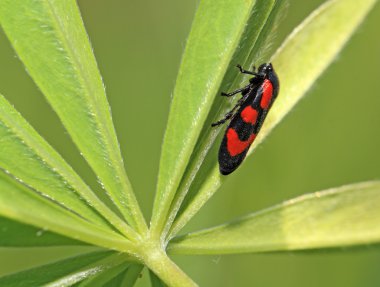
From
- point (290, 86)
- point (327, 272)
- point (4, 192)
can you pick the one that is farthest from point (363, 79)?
point (4, 192)

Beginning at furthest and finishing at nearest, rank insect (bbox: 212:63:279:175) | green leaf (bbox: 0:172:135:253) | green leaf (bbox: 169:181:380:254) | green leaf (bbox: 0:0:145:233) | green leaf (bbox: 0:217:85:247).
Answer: insect (bbox: 212:63:279:175) → green leaf (bbox: 0:0:145:233) → green leaf (bbox: 169:181:380:254) → green leaf (bbox: 0:217:85:247) → green leaf (bbox: 0:172:135:253)

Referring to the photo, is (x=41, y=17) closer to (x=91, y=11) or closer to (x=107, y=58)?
(x=107, y=58)

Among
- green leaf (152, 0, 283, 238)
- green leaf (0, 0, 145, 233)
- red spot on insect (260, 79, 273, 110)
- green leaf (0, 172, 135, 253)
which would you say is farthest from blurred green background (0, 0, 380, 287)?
green leaf (0, 172, 135, 253)

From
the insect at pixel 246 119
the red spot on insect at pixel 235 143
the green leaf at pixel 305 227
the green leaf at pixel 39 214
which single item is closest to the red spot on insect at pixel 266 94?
the insect at pixel 246 119

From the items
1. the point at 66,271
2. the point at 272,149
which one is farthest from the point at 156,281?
the point at 272,149

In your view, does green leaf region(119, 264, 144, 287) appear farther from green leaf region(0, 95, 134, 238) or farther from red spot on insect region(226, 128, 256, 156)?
red spot on insect region(226, 128, 256, 156)

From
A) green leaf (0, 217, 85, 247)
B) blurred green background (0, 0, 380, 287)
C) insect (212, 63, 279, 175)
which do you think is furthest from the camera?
blurred green background (0, 0, 380, 287)
